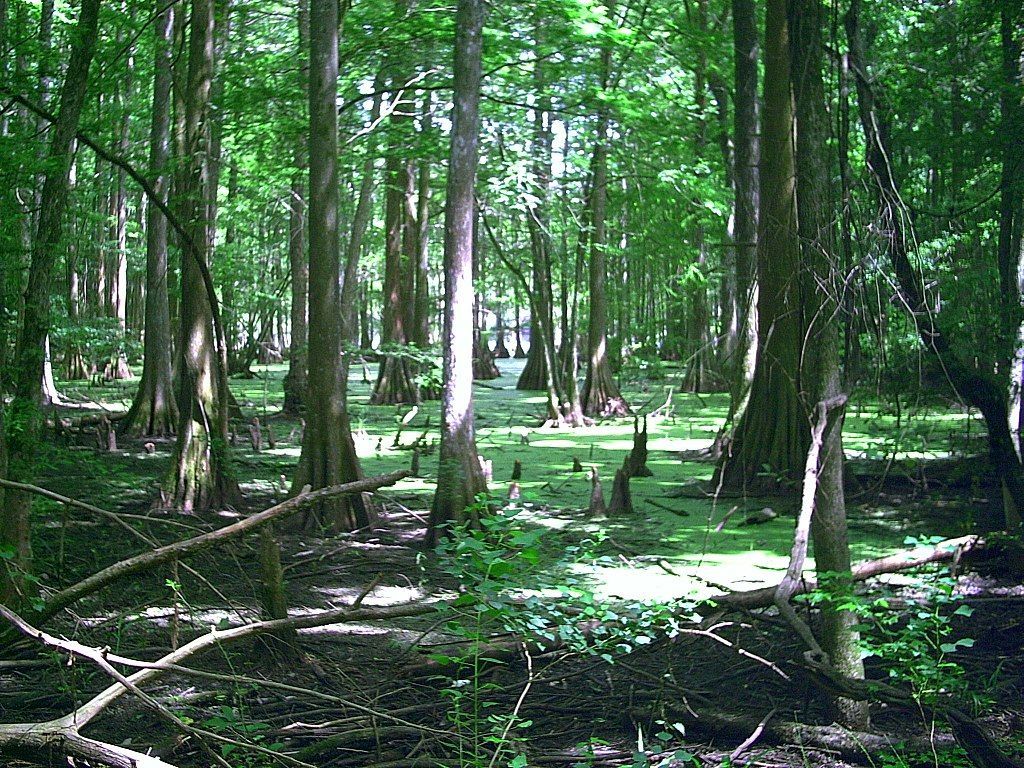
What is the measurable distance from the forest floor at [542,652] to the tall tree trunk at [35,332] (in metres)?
0.21

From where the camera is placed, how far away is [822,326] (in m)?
4.09

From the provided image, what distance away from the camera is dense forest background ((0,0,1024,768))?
12.8ft

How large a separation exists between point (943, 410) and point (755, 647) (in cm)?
1055

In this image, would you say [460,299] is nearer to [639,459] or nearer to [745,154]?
[639,459]

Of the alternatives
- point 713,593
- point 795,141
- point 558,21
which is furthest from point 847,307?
point 558,21

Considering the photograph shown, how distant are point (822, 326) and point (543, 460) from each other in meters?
7.43

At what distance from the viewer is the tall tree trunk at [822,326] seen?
13.2 ft

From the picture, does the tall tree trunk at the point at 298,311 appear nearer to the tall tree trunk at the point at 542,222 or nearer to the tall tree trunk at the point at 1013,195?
the tall tree trunk at the point at 542,222

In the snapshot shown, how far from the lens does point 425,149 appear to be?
465 inches

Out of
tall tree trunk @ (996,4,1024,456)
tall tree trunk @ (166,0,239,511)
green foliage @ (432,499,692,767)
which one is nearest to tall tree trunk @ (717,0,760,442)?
tall tree trunk @ (996,4,1024,456)

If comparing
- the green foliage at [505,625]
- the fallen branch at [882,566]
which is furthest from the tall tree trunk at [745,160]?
the green foliage at [505,625]

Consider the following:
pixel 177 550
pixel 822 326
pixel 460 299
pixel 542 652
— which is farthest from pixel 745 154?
pixel 177 550

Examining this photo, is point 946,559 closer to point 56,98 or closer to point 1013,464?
point 1013,464

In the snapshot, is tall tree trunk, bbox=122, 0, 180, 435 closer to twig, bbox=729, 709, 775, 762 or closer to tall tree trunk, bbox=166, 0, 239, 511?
tall tree trunk, bbox=166, 0, 239, 511
